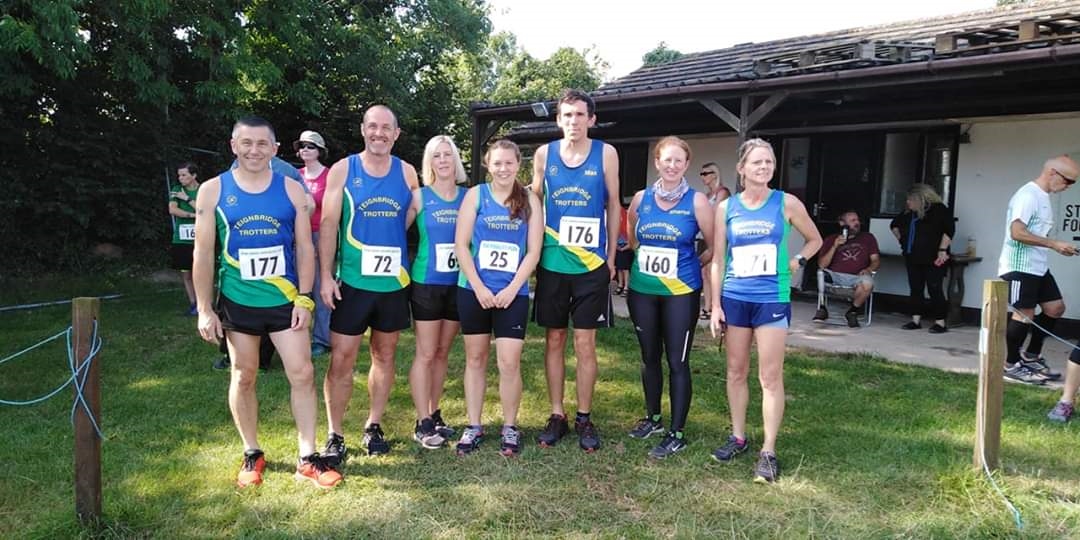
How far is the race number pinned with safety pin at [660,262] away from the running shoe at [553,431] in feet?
3.15

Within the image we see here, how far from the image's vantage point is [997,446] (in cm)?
337

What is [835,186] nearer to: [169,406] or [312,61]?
[169,406]

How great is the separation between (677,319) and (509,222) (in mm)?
1008

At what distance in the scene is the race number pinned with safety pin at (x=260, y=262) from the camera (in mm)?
3184

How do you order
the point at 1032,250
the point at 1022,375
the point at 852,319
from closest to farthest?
the point at 1032,250 → the point at 1022,375 → the point at 852,319

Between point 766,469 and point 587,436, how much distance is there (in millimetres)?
935

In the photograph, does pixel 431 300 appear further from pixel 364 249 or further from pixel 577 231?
pixel 577 231

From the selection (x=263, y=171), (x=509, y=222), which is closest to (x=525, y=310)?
(x=509, y=222)

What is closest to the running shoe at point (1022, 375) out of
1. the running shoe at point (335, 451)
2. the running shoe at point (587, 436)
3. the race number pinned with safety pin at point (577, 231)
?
the running shoe at point (587, 436)

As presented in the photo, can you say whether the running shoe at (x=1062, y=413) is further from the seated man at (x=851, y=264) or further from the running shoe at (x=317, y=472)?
the running shoe at (x=317, y=472)

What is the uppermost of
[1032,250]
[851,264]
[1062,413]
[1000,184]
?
[1000,184]

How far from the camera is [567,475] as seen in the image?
348 centimetres

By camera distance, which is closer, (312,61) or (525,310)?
(525,310)

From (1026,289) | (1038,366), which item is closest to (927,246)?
(1038,366)
